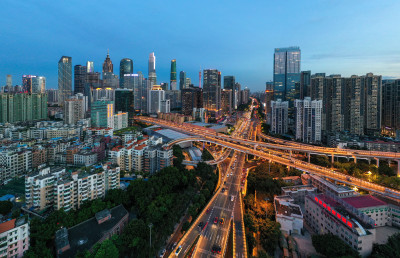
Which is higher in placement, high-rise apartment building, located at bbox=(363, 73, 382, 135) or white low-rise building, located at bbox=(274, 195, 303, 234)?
high-rise apartment building, located at bbox=(363, 73, 382, 135)

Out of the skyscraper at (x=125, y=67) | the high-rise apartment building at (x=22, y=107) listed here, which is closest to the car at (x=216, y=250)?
the high-rise apartment building at (x=22, y=107)

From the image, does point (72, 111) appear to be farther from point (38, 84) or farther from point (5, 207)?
point (38, 84)

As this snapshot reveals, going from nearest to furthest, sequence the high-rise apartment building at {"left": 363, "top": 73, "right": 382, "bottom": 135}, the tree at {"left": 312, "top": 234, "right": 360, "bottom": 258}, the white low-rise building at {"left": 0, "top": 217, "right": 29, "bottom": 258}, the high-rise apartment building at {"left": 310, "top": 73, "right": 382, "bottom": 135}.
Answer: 1. the white low-rise building at {"left": 0, "top": 217, "right": 29, "bottom": 258}
2. the tree at {"left": 312, "top": 234, "right": 360, "bottom": 258}
3. the high-rise apartment building at {"left": 310, "top": 73, "right": 382, "bottom": 135}
4. the high-rise apartment building at {"left": 363, "top": 73, "right": 382, "bottom": 135}

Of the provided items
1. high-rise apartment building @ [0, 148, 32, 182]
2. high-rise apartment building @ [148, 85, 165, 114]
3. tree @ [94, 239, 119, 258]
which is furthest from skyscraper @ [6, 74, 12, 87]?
tree @ [94, 239, 119, 258]

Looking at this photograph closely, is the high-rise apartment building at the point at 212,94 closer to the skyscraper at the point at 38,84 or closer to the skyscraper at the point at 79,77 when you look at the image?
the skyscraper at the point at 79,77

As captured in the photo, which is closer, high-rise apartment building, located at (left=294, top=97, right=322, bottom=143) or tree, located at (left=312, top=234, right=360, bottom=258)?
tree, located at (left=312, top=234, right=360, bottom=258)

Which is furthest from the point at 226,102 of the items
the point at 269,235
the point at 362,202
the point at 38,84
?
the point at 38,84

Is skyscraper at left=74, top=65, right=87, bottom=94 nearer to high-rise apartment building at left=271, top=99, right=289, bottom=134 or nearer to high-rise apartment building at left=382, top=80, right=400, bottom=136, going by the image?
high-rise apartment building at left=271, top=99, right=289, bottom=134

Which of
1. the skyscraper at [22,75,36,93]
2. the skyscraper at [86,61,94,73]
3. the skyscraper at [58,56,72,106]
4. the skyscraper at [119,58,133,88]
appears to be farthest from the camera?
the skyscraper at [86,61,94,73]

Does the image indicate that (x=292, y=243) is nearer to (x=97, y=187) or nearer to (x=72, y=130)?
(x=97, y=187)
